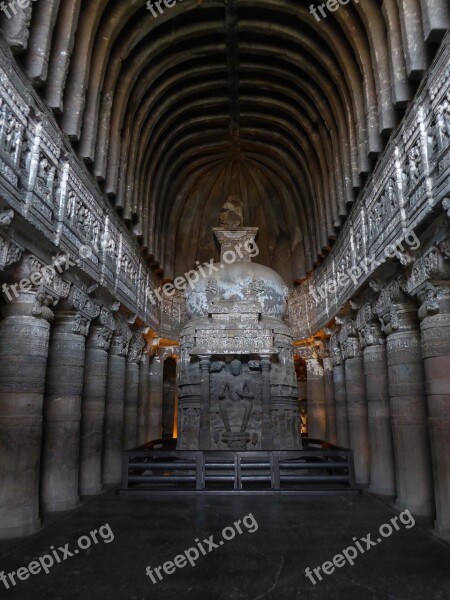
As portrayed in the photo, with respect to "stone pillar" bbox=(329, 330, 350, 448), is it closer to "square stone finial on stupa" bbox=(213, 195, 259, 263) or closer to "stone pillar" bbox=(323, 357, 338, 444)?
"stone pillar" bbox=(323, 357, 338, 444)

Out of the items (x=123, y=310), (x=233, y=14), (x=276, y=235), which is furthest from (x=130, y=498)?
(x=276, y=235)

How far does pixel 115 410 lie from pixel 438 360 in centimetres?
878

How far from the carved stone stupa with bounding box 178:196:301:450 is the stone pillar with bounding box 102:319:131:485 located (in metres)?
1.76

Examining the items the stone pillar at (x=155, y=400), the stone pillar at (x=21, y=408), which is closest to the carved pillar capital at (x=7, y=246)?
the stone pillar at (x=21, y=408)

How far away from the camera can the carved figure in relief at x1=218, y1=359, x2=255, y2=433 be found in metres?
11.6

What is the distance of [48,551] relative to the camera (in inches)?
230

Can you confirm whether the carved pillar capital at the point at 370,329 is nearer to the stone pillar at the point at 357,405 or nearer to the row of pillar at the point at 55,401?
the stone pillar at the point at 357,405

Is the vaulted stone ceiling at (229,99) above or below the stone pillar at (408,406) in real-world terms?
above

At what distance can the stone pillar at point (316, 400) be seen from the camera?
18156mm

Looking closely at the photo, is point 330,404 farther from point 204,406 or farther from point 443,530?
point 443,530

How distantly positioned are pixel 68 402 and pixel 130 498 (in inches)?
96.9

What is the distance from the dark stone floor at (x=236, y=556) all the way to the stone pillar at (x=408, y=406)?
2.31 feet

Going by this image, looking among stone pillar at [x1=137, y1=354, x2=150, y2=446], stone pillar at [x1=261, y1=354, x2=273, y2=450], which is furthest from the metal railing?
stone pillar at [x1=137, y1=354, x2=150, y2=446]

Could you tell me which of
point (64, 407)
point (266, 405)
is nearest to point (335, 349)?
point (266, 405)
